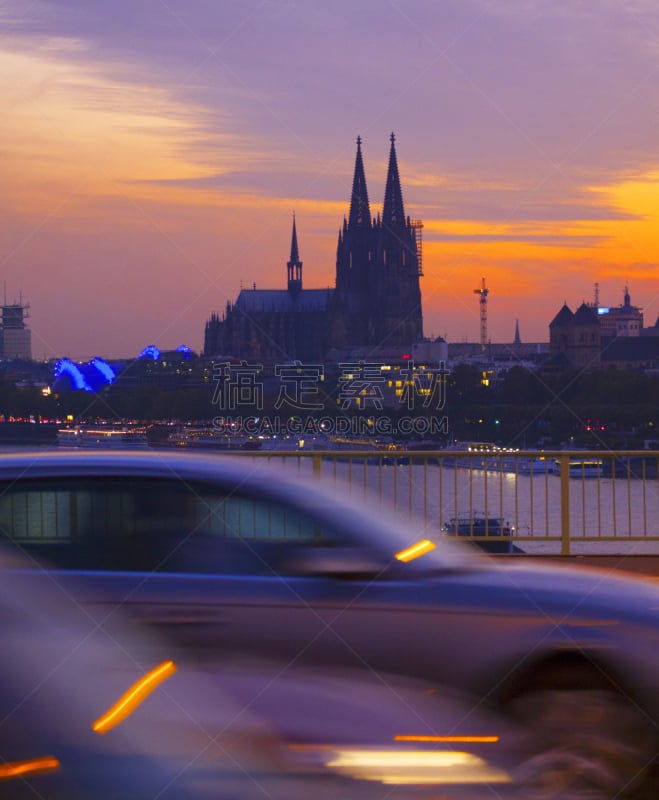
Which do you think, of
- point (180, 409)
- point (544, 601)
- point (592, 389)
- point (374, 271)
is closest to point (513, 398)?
point (592, 389)

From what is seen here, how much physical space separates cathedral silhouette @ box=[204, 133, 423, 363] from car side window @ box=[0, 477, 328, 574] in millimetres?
119506

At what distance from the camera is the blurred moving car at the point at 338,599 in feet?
12.9

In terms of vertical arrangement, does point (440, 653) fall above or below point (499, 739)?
above

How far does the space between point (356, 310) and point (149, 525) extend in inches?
4917

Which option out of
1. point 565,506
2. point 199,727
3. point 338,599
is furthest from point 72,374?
point 199,727

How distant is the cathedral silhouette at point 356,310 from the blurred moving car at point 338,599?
392 feet

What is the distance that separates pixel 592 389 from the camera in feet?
199

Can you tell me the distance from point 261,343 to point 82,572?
125m

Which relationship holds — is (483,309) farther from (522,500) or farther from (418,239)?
(522,500)

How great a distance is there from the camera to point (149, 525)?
4.26m

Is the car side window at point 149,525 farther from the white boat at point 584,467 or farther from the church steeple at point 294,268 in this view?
the church steeple at point 294,268

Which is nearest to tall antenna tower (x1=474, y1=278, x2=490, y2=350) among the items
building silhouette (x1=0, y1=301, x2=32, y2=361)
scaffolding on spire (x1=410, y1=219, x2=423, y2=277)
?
scaffolding on spire (x1=410, y1=219, x2=423, y2=277)

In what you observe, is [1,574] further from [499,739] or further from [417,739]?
[499,739]

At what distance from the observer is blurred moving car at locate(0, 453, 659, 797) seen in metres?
3.94
